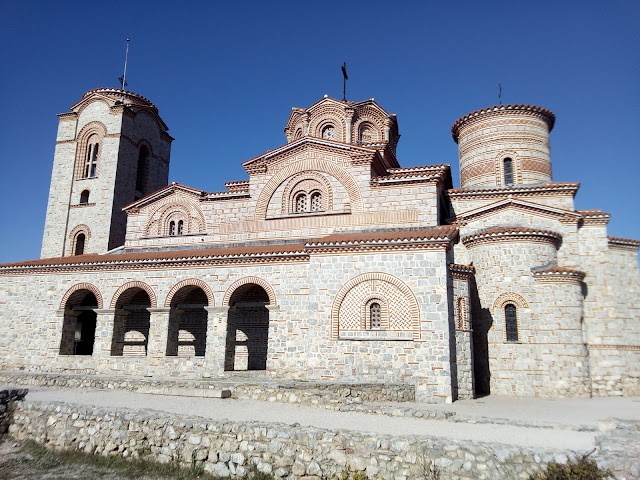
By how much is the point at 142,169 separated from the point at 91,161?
218cm

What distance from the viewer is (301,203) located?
16547 mm

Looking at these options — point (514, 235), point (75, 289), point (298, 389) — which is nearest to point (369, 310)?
point (298, 389)

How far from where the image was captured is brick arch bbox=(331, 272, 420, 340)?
12.0 metres

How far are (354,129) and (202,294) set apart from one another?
29.9 feet

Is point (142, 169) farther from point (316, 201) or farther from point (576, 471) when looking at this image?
point (576, 471)

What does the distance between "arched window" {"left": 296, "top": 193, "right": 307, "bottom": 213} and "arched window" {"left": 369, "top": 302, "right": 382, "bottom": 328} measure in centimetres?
502

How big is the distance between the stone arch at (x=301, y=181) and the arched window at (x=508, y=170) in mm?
7075

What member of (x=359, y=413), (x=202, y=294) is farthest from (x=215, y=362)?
(x=359, y=413)

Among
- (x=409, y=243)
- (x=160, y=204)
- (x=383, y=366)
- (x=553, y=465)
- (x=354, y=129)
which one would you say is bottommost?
(x=553, y=465)

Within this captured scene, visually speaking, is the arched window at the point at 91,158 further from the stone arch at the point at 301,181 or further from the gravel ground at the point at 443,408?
the gravel ground at the point at 443,408

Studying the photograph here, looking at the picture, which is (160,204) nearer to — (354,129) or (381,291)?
(354,129)

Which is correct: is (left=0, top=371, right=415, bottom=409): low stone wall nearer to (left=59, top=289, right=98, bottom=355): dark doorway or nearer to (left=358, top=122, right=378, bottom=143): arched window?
(left=59, top=289, right=98, bottom=355): dark doorway

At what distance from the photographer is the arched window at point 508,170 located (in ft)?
60.3

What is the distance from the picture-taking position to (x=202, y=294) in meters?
17.2
